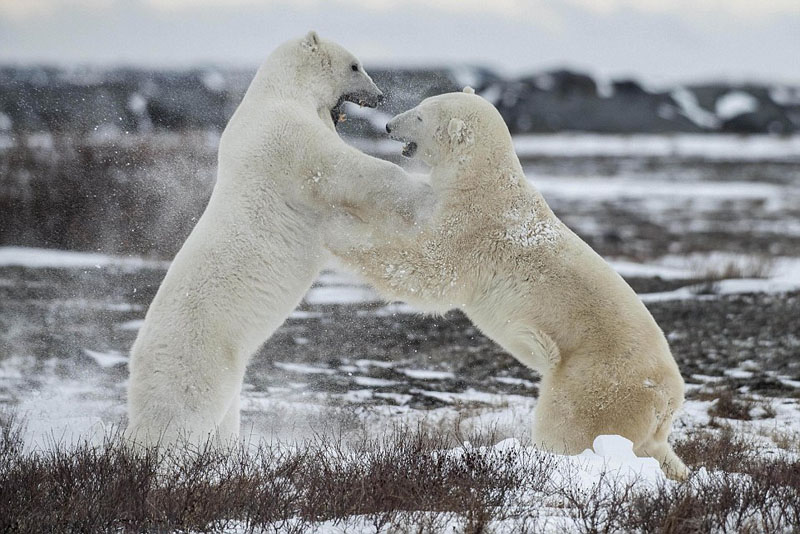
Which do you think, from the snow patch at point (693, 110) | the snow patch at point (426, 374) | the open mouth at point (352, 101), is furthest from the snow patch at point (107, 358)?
the snow patch at point (693, 110)

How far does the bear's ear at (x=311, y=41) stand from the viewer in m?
4.77

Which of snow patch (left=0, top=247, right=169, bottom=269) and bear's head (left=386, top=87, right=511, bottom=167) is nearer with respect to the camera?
bear's head (left=386, top=87, right=511, bottom=167)

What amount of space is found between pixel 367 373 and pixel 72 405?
2.30 meters

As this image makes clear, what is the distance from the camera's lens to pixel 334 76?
4.84 metres

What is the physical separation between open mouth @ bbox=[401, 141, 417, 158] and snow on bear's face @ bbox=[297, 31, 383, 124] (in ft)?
1.75

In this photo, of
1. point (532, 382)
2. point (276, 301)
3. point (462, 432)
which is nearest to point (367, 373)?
point (532, 382)

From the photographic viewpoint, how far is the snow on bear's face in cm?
475

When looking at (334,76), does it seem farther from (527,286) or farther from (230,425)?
(230,425)

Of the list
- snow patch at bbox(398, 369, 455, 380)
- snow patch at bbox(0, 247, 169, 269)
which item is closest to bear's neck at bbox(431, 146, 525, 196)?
snow patch at bbox(398, 369, 455, 380)

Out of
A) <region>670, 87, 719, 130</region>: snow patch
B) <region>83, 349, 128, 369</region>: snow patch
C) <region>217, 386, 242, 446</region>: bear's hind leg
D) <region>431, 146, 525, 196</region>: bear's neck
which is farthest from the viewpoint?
<region>670, 87, 719, 130</region>: snow patch

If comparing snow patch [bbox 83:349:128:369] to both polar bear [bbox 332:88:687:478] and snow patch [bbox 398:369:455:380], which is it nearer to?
snow patch [bbox 398:369:455:380]

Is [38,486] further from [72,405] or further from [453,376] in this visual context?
[453,376]

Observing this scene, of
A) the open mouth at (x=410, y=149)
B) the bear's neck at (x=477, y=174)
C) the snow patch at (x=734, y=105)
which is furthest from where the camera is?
the snow patch at (x=734, y=105)

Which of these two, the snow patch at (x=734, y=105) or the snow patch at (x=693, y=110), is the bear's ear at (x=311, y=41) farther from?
the snow patch at (x=734, y=105)
